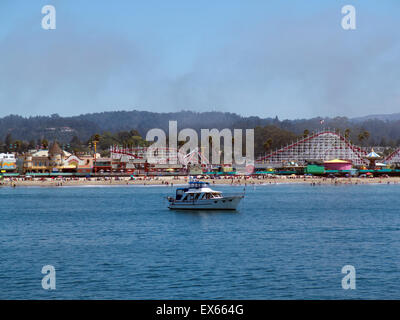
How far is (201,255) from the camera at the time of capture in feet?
115

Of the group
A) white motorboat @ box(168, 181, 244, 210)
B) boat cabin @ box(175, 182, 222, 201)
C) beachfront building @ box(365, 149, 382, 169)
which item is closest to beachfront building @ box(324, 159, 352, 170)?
beachfront building @ box(365, 149, 382, 169)

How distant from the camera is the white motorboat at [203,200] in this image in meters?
60.9

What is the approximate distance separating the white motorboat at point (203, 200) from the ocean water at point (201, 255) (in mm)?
1402

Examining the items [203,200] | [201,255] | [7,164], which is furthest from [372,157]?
[201,255]

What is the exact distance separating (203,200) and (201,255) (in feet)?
84.2

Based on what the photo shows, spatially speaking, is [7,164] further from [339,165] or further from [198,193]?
[198,193]

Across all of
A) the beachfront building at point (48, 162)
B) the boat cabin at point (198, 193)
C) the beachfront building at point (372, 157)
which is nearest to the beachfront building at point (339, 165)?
the beachfront building at point (372, 157)

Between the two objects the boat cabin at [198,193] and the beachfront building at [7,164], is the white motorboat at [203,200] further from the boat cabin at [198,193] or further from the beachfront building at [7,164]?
the beachfront building at [7,164]

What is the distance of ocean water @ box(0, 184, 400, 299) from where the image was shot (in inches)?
1040

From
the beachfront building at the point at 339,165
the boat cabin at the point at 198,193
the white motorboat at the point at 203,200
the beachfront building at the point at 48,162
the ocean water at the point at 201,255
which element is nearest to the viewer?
the ocean water at the point at 201,255

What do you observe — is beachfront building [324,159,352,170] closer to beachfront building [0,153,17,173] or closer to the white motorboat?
beachfront building [0,153,17,173]

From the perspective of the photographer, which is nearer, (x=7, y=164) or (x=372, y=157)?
(x=7, y=164)
